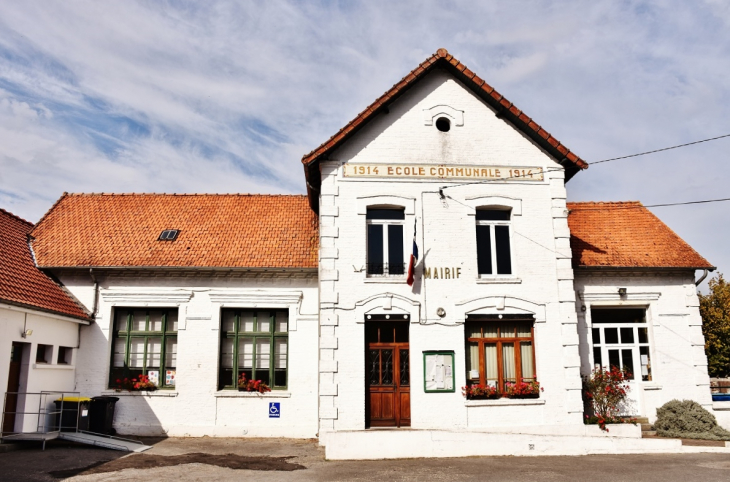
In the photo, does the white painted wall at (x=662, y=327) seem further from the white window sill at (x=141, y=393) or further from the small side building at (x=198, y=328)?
the white window sill at (x=141, y=393)

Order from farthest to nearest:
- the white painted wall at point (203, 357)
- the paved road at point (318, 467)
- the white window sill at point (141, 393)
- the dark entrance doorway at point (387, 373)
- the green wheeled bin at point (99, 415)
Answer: the white window sill at point (141, 393), the white painted wall at point (203, 357), the green wheeled bin at point (99, 415), the dark entrance doorway at point (387, 373), the paved road at point (318, 467)

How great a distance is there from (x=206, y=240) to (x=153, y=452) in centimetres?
610

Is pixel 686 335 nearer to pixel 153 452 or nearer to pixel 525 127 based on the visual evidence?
pixel 525 127

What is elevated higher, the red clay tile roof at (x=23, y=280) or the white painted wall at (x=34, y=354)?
the red clay tile roof at (x=23, y=280)

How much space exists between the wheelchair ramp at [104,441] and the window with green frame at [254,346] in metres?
2.79

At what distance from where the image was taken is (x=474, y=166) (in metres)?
15.5

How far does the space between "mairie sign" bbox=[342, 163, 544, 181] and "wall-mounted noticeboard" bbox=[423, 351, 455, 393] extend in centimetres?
427

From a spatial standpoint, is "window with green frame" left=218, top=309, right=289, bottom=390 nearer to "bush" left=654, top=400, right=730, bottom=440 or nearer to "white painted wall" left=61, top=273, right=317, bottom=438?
"white painted wall" left=61, top=273, right=317, bottom=438

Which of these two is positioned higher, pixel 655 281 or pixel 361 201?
pixel 361 201

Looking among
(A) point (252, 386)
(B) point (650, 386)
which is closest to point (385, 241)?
(A) point (252, 386)

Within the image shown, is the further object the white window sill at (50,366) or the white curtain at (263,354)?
the white curtain at (263,354)

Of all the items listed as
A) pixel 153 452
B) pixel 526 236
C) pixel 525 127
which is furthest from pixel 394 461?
pixel 525 127

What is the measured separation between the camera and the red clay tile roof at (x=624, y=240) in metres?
16.8

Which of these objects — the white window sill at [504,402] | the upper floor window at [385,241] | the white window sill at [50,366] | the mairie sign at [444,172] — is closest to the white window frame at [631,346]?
the white window sill at [504,402]
